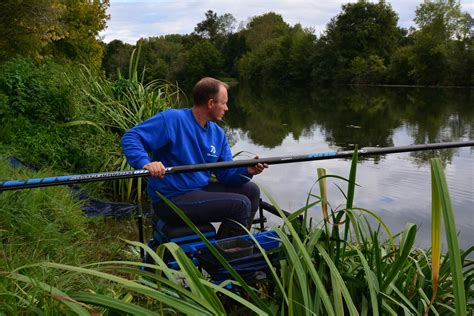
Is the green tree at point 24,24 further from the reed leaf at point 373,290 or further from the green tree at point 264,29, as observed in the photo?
the green tree at point 264,29

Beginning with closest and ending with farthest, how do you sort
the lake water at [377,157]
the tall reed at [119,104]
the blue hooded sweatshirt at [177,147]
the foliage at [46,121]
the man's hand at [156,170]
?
the man's hand at [156,170] → the blue hooded sweatshirt at [177,147] → the foliage at [46,121] → the tall reed at [119,104] → the lake water at [377,157]

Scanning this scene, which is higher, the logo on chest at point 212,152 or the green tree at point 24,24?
the green tree at point 24,24

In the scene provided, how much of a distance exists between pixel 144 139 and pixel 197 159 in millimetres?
360

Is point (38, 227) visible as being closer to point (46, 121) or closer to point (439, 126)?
point (46, 121)

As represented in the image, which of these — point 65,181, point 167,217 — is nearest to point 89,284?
point 167,217

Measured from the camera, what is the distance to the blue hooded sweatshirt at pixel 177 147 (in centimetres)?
292

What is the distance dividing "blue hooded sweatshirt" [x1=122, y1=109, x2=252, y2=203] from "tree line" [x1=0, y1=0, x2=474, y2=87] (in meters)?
11.9

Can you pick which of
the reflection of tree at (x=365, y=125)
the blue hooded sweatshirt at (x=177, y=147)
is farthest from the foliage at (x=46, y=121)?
the reflection of tree at (x=365, y=125)

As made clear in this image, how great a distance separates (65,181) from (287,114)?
21445 mm

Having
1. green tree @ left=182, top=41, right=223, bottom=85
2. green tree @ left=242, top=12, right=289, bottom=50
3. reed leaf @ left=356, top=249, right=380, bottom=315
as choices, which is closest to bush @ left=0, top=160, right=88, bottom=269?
reed leaf @ left=356, top=249, right=380, bottom=315

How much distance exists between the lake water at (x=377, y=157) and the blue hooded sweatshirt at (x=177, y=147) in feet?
8.72

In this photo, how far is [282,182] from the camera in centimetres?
796

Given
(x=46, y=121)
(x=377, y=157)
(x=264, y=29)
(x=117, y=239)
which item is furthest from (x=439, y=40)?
(x=117, y=239)

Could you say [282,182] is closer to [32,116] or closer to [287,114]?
[32,116]
